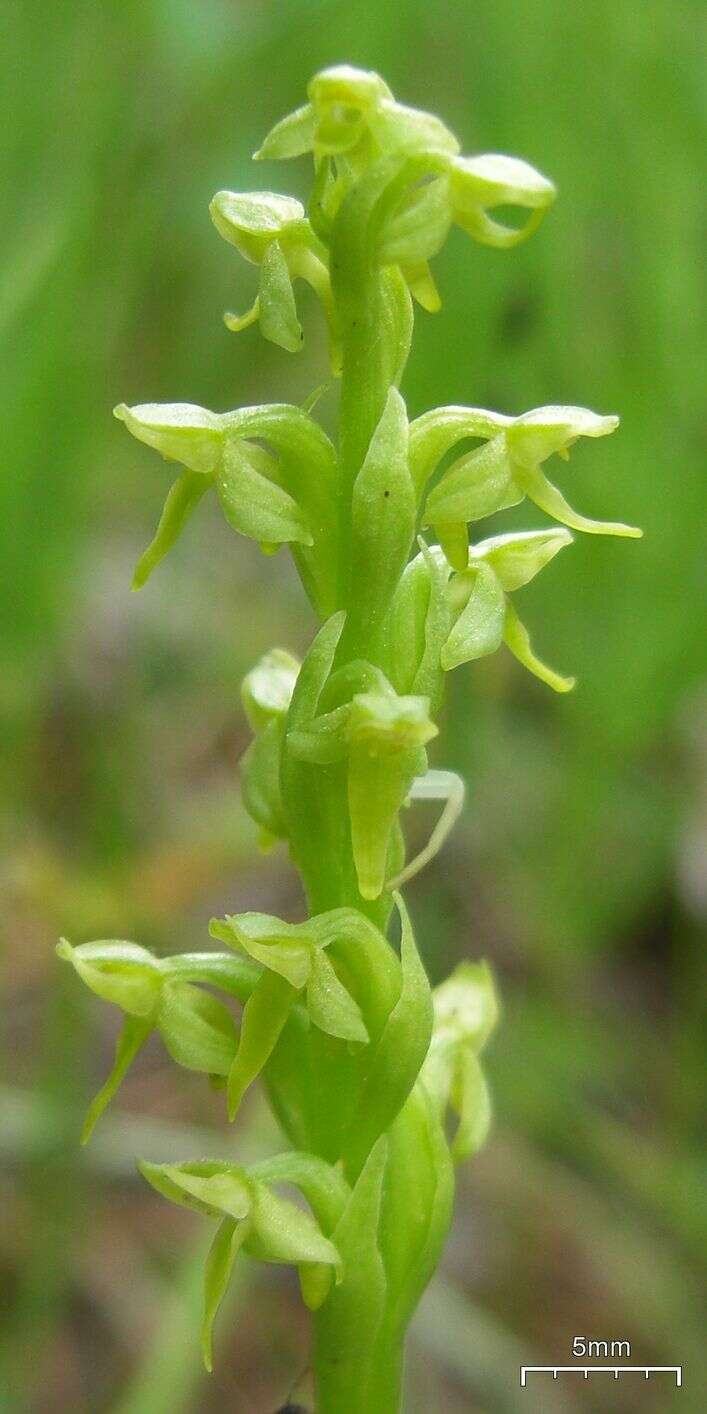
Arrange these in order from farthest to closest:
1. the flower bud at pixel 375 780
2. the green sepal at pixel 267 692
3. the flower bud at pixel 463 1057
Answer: the flower bud at pixel 463 1057 < the green sepal at pixel 267 692 < the flower bud at pixel 375 780

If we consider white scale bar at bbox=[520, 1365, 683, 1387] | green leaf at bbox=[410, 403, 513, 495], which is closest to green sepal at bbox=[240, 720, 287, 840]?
green leaf at bbox=[410, 403, 513, 495]

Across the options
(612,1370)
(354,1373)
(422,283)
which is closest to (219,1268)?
(354,1373)

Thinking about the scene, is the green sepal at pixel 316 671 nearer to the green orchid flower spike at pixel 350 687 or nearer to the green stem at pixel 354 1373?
the green orchid flower spike at pixel 350 687

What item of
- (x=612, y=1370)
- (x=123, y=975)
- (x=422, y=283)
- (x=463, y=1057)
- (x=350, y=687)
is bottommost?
(x=612, y=1370)

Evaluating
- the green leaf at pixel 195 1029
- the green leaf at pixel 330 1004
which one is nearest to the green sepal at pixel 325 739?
the green leaf at pixel 330 1004

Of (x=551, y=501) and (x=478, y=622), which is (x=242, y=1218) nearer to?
(x=478, y=622)

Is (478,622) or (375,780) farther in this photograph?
(478,622)

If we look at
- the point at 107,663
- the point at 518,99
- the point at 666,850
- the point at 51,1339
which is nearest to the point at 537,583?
the point at 666,850
